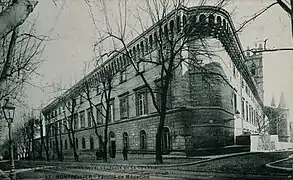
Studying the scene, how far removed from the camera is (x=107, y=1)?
9.43ft

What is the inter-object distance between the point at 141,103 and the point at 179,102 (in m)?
0.23

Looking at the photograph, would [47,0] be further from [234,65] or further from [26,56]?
[234,65]

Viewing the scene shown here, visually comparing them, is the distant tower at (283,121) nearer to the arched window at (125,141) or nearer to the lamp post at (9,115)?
the arched window at (125,141)

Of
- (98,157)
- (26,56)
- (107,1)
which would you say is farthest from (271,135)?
(26,56)

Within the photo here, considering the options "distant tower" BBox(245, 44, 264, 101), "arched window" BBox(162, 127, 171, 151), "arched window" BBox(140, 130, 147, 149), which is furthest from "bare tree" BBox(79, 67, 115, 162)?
"distant tower" BBox(245, 44, 264, 101)

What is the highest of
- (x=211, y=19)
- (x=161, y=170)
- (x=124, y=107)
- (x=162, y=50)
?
(x=211, y=19)

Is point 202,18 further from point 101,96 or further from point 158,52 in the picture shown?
point 101,96

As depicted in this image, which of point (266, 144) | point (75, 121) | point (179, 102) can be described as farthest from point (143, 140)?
point (266, 144)

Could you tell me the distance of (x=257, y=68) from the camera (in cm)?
307

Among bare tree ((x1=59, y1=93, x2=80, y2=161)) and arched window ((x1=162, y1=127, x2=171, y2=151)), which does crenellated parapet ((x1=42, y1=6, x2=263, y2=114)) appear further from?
arched window ((x1=162, y1=127, x2=171, y2=151))

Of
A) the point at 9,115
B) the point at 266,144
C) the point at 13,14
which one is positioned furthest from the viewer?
the point at 266,144

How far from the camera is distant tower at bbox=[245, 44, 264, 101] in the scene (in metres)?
3.01

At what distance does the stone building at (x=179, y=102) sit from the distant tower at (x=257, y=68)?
112 millimetres

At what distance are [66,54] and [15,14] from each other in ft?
1.28
